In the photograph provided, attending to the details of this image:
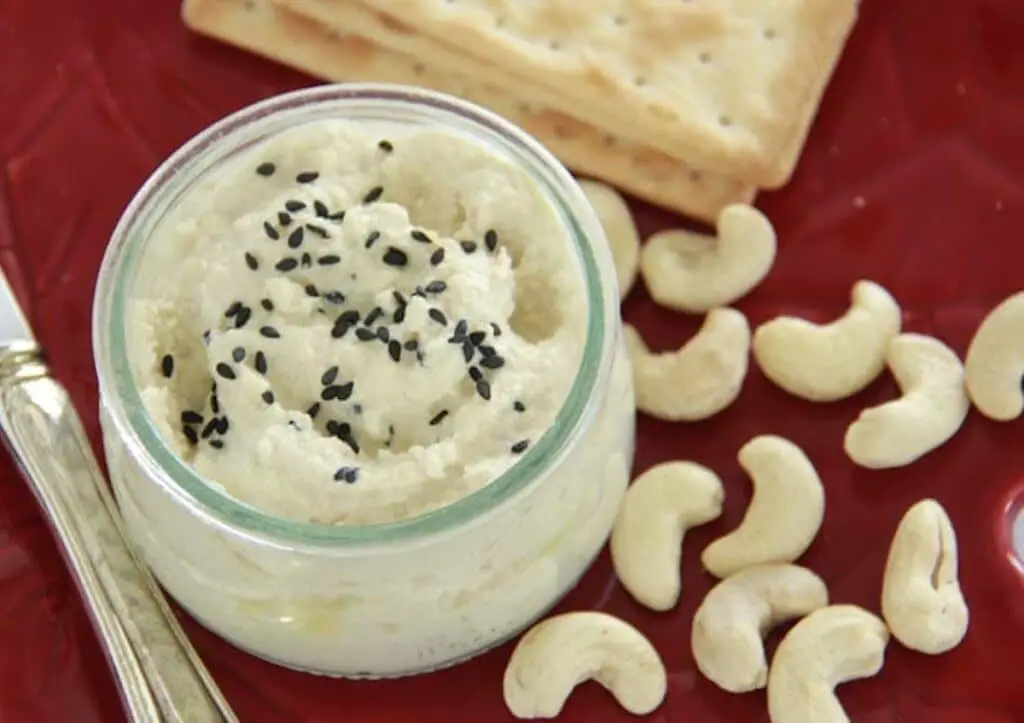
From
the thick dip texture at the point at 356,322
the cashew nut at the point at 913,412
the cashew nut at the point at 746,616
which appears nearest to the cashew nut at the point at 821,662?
the cashew nut at the point at 746,616

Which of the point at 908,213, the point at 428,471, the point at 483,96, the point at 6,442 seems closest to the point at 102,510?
the point at 6,442

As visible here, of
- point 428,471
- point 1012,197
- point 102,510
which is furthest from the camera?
point 1012,197

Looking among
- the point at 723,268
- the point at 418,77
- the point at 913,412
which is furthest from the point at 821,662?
the point at 418,77

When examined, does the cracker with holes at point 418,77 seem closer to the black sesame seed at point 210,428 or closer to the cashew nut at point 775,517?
the cashew nut at point 775,517

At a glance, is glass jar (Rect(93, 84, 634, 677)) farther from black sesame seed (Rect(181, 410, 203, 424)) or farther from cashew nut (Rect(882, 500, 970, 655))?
cashew nut (Rect(882, 500, 970, 655))

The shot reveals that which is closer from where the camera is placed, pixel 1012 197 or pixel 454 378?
pixel 454 378

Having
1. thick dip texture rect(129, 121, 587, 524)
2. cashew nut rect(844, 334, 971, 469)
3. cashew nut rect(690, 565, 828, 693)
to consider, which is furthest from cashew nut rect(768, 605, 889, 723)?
thick dip texture rect(129, 121, 587, 524)

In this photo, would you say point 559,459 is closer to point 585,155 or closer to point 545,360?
point 545,360

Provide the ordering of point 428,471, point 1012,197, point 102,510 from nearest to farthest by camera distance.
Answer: point 428,471 < point 102,510 < point 1012,197
